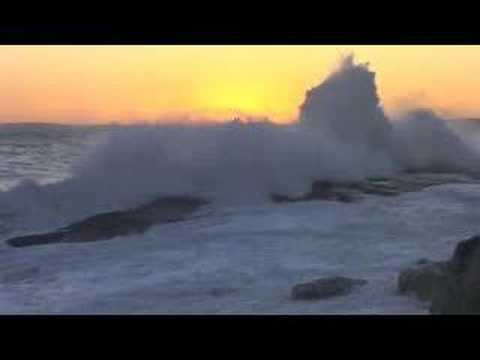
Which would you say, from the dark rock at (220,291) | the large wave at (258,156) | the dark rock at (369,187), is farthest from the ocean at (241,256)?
the large wave at (258,156)

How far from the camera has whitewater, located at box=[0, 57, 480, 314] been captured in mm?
6691

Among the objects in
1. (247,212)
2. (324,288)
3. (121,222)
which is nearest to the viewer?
(324,288)

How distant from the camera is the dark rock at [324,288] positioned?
621 cm

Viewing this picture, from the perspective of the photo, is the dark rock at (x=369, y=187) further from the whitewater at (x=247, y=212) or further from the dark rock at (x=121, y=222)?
the dark rock at (x=121, y=222)

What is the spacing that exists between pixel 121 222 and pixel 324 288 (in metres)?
5.08

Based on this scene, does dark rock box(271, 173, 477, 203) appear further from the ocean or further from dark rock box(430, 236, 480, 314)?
dark rock box(430, 236, 480, 314)

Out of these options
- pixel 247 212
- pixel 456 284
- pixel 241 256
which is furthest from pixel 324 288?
pixel 247 212

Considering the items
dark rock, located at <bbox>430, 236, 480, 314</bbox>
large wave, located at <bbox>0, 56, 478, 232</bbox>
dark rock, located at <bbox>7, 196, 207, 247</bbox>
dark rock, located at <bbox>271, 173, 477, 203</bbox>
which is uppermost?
large wave, located at <bbox>0, 56, 478, 232</bbox>

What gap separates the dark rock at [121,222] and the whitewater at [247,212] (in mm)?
325

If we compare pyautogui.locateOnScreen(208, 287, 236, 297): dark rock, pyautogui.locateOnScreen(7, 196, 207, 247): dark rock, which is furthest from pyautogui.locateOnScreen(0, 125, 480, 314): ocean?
pyautogui.locateOnScreen(7, 196, 207, 247): dark rock

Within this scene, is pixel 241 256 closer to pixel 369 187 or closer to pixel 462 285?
pixel 462 285

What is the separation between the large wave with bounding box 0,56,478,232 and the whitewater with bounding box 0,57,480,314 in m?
0.04

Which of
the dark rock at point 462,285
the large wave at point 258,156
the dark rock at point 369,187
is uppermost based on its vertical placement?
the large wave at point 258,156

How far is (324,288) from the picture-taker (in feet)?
20.7
